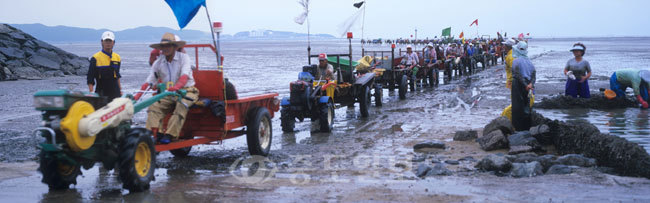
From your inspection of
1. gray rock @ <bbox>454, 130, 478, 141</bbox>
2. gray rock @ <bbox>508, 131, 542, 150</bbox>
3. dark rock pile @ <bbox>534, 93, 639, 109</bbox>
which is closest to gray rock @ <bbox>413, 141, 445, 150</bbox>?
gray rock @ <bbox>454, 130, 478, 141</bbox>

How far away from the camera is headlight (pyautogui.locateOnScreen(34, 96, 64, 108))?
5395 millimetres

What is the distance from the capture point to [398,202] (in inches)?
221

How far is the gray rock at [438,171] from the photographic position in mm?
6984

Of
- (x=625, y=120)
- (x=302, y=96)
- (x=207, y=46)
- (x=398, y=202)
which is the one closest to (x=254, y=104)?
(x=207, y=46)

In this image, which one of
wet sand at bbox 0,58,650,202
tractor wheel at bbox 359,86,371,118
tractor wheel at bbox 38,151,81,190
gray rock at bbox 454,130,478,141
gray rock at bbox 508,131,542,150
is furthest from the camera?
tractor wheel at bbox 359,86,371,118

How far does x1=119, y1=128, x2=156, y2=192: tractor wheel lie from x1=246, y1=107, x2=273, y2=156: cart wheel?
1932mm

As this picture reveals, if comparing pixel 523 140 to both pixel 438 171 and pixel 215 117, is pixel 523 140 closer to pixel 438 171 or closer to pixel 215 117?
pixel 438 171

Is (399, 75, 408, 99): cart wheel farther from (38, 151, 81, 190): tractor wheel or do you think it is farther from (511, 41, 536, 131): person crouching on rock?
(38, 151, 81, 190): tractor wheel

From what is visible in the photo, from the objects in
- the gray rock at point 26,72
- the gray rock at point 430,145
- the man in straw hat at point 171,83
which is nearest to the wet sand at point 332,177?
the gray rock at point 430,145

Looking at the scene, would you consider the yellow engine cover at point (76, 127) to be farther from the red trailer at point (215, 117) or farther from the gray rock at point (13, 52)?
the gray rock at point (13, 52)

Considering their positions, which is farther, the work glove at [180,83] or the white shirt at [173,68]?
the white shirt at [173,68]

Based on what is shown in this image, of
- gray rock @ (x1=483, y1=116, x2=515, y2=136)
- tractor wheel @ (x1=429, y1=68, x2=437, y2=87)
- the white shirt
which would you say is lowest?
tractor wheel @ (x1=429, y1=68, x2=437, y2=87)

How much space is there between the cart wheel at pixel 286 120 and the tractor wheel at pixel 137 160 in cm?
501

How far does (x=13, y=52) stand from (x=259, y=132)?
78.7 feet
